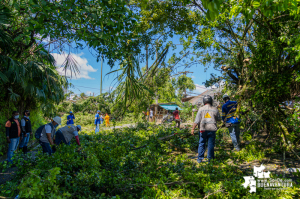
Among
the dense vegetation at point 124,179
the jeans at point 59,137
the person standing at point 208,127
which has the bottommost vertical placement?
the dense vegetation at point 124,179

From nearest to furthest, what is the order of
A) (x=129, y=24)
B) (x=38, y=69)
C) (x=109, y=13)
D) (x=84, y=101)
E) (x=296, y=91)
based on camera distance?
(x=109, y=13) < (x=129, y=24) < (x=296, y=91) < (x=38, y=69) < (x=84, y=101)

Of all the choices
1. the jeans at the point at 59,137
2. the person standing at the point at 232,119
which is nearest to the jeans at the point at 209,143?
the person standing at the point at 232,119

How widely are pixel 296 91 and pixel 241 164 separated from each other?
8.61 ft

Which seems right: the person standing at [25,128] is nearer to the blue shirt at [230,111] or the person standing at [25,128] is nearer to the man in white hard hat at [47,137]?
the man in white hard hat at [47,137]

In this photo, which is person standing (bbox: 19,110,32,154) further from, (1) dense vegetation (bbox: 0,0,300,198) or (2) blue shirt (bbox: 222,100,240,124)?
(2) blue shirt (bbox: 222,100,240,124)

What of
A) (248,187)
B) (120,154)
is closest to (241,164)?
(248,187)

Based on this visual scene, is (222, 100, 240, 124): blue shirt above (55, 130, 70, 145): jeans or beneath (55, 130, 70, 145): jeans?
above

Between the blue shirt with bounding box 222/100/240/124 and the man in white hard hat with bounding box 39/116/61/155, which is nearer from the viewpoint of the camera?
the man in white hard hat with bounding box 39/116/61/155

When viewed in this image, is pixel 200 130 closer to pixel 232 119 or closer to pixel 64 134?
pixel 232 119

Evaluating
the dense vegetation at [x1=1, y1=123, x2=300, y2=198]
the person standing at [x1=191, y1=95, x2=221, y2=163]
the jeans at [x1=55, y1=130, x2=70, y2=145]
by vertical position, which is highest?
the person standing at [x1=191, y1=95, x2=221, y2=163]

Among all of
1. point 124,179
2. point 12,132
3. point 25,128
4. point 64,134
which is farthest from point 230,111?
point 25,128

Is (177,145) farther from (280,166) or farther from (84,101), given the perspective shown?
(84,101)

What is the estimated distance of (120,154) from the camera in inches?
212

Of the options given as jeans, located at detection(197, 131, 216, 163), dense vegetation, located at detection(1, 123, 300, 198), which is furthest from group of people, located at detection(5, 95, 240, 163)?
dense vegetation, located at detection(1, 123, 300, 198)
